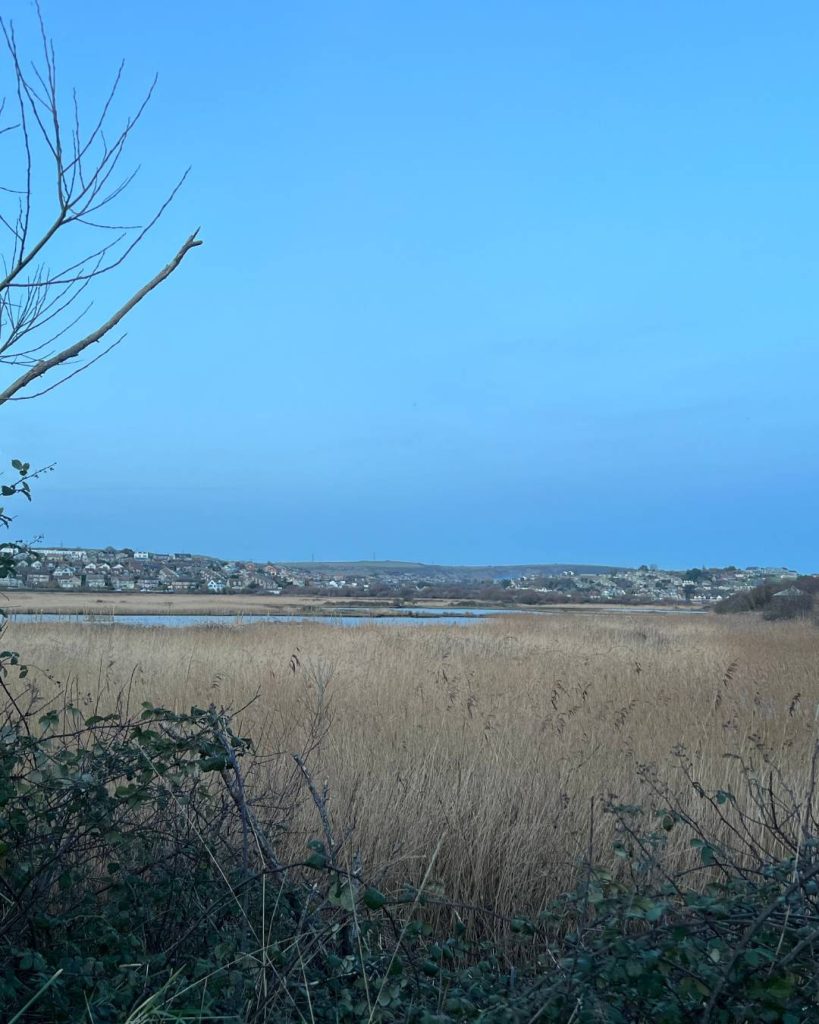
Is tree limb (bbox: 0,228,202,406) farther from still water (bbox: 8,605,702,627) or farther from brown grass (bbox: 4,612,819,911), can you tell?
still water (bbox: 8,605,702,627)

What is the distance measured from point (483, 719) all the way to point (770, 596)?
34439mm

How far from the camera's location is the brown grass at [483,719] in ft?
16.0

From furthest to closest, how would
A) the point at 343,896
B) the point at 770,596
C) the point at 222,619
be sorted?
the point at 770,596 → the point at 222,619 → the point at 343,896

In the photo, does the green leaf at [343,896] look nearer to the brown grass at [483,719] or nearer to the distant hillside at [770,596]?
the brown grass at [483,719]

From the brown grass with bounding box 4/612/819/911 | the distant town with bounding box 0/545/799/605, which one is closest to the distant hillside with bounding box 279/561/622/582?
the distant town with bounding box 0/545/799/605

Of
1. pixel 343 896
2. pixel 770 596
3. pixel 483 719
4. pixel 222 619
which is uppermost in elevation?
pixel 770 596

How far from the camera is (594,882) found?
3.05 meters

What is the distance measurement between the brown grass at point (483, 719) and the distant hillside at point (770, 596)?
16.7 m

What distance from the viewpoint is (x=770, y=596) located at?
3966cm

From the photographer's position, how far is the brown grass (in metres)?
4.89

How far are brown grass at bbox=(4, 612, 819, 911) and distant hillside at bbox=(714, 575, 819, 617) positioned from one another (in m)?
16.7

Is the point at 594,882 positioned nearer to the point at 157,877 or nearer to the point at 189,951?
the point at 189,951

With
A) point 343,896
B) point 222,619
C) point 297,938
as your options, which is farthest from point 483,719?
point 222,619

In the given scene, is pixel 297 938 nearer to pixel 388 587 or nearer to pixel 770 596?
pixel 770 596
